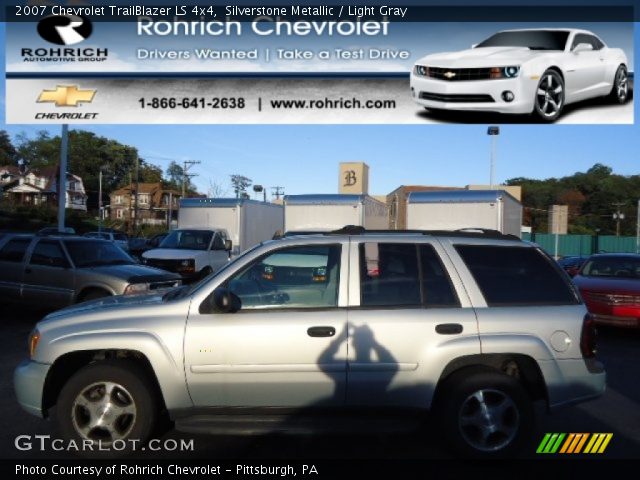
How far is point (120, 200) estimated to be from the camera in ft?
310

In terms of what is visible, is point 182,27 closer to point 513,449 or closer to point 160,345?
point 160,345

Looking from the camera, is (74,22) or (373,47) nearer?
(373,47)

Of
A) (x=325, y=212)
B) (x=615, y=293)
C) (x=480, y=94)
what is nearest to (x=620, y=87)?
(x=480, y=94)

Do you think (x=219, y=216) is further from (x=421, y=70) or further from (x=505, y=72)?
(x=505, y=72)

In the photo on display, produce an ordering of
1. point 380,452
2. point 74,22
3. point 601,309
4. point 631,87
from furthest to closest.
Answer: point 74,22 → point 631,87 → point 601,309 → point 380,452

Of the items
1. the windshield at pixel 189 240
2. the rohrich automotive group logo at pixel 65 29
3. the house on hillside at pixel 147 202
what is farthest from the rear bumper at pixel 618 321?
the house on hillside at pixel 147 202

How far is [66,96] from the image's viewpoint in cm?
1474

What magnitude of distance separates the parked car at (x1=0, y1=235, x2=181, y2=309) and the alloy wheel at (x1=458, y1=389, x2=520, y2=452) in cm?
680

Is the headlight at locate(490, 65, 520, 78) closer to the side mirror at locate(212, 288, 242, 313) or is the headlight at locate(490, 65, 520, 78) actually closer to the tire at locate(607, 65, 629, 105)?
the tire at locate(607, 65, 629, 105)

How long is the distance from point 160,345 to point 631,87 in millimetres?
Result: 11367

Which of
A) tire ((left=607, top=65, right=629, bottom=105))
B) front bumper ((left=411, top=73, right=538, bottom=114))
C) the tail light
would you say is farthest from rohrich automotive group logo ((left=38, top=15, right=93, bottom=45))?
the tail light

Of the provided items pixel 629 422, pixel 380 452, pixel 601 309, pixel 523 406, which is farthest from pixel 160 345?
pixel 601 309

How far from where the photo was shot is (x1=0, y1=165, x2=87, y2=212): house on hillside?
7912 cm

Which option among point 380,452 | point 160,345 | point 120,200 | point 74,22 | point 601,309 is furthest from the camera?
point 120,200
